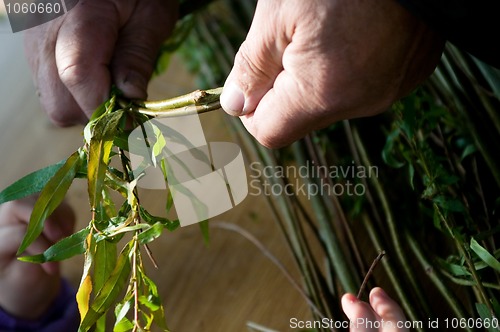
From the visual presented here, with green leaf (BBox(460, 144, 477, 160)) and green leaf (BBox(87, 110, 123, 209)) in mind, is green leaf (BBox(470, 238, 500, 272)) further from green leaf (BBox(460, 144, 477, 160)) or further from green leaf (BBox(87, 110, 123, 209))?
green leaf (BBox(87, 110, 123, 209))

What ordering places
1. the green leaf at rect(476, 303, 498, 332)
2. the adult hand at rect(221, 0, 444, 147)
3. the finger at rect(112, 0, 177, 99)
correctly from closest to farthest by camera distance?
1. the adult hand at rect(221, 0, 444, 147)
2. the green leaf at rect(476, 303, 498, 332)
3. the finger at rect(112, 0, 177, 99)

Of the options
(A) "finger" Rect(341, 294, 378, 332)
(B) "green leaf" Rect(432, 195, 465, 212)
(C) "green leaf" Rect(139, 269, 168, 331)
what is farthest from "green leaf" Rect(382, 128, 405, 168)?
(C) "green leaf" Rect(139, 269, 168, 331)

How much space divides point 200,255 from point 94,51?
29 cm

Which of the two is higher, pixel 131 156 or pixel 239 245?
pixel 131 156

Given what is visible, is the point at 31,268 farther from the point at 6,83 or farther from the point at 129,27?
the point at 6,83

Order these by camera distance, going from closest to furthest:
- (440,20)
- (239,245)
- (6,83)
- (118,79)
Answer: (440,20), (118,79), (239,245), (6,83)

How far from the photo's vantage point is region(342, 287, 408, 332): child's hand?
51cm

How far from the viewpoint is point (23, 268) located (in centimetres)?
72

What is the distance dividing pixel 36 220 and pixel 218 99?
0.56 ft

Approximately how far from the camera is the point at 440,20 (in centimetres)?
43

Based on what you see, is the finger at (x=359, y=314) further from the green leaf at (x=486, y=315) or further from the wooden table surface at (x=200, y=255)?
the wooden table surface at (x=200, y=255)

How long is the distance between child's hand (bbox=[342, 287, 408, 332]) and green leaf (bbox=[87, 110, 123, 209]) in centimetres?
21

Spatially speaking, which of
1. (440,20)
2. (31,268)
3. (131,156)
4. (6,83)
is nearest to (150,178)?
(131,156)

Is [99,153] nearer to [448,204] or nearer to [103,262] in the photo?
[103,262]
